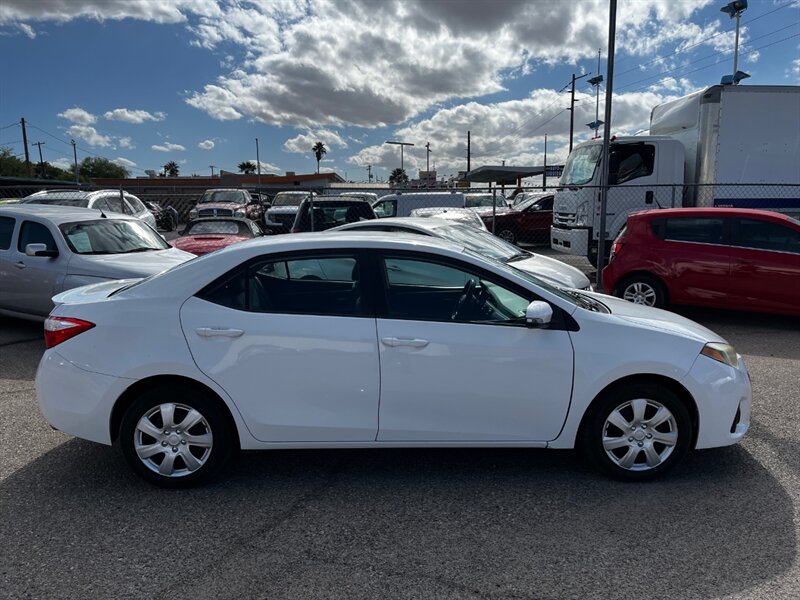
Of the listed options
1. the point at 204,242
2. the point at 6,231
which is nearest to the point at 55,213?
the point at 6,231

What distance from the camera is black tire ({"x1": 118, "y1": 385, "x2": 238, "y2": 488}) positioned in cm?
349

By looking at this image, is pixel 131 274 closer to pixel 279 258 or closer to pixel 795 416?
pixel 279 258

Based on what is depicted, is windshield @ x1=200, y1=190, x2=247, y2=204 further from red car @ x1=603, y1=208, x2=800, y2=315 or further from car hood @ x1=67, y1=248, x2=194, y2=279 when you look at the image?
red car @ x1=603, y1=208, x2=800, y2=315

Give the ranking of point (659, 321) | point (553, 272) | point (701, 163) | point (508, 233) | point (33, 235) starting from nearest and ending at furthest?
point (659, 321)
point (553, 272)
point (33, 235)
point (701, 163)
point (508, 233)

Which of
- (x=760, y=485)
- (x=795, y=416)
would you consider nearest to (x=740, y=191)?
(x=795, y=416)

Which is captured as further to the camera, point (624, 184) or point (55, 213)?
point (624, 184)

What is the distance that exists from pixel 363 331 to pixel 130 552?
1634 mm

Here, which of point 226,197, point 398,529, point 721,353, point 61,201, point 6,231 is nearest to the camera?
point 398,529

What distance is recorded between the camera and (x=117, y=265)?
674 centimetres

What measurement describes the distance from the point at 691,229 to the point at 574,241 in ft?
12.8

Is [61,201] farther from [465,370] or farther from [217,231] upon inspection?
[465,370]

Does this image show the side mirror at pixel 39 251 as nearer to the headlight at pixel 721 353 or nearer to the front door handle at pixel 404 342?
the front door handle at pixel 404 342

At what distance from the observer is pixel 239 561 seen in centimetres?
290

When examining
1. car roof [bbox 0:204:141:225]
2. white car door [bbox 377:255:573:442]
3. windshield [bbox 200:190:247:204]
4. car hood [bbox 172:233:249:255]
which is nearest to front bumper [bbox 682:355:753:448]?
white car door [bbox 377:255:573:442]
